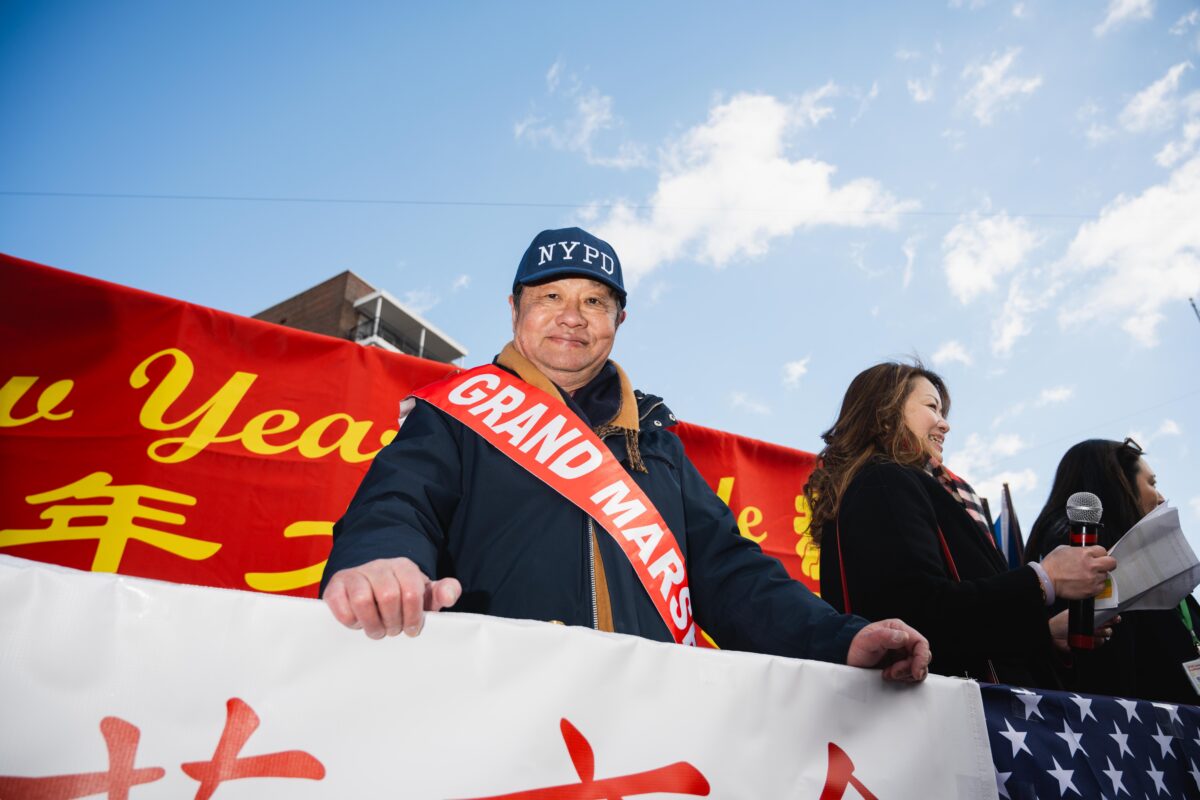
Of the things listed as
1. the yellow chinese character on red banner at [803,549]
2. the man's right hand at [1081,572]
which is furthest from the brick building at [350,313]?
the man's right hand at [1081,572]

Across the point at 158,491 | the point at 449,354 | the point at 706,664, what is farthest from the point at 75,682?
the point at 449,354

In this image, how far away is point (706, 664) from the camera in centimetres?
114

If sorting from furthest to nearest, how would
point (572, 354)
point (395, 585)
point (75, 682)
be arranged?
point (572, 354) → point (395, 585) → point (75, 682)

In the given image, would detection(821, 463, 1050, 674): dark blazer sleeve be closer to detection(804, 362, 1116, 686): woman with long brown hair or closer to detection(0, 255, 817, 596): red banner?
detection(804, 362, 1116, 686): woman with long brown hair

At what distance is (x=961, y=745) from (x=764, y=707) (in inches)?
18.4

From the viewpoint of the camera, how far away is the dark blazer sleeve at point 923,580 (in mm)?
1622

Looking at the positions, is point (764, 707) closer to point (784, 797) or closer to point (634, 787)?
point (784, 797)

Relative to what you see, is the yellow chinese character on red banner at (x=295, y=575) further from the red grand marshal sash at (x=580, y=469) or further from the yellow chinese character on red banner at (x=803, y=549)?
the yellow chinese character on red banner at (x=803, y=549)

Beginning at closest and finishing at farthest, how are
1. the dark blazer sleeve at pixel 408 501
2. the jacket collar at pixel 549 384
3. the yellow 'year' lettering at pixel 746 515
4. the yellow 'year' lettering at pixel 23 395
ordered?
the dark blazer sleeve at pixel 408 501, the jacket collar at pixel 549 384, the yellow 'year' lettering at pixel 23 395, the yellow 'year' lettering at pixel 746 515

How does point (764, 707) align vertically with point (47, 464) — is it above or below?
below

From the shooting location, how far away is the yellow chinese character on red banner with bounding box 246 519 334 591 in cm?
312

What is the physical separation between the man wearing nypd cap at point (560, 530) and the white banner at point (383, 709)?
8 centimetres

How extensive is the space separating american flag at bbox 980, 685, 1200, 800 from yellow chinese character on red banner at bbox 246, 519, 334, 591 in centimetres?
251

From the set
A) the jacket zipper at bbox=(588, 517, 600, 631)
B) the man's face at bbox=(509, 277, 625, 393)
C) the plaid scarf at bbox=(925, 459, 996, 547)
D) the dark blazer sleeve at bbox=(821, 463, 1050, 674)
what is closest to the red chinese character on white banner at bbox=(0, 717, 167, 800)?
the jacket zipper at bbox=(588, 517, 600, 631)
